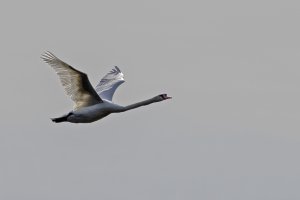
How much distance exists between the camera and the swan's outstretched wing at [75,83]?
40.4 metres

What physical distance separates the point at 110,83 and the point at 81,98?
5.75m

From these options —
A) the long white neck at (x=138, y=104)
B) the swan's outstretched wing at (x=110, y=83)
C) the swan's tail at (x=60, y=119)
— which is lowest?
the swan's tail at (x=60, y=119)

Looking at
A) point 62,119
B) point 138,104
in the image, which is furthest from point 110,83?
point 62,119

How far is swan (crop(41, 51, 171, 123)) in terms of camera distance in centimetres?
4059

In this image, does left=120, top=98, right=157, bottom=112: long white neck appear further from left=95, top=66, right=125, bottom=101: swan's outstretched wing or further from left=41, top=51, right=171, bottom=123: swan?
left=95, top=66, right=125, bottom=101: swan's outstretched wing

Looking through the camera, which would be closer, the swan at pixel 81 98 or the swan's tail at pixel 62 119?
the swan at pixel 81 98

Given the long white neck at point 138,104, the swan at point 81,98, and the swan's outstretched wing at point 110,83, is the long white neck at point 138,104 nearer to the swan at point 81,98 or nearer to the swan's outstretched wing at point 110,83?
the swan at point 81,98

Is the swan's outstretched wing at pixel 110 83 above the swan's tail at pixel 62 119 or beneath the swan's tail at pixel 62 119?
above

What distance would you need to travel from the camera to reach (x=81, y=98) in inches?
1677

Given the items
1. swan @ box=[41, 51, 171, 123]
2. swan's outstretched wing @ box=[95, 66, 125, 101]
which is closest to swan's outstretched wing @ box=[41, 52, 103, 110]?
swan @ box=[41, 51, 171, 123]

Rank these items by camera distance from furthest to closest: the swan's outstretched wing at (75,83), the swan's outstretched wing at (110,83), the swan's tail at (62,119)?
1. the swan's outstretched wing at (110,83)
2. the swan's tail at (62,119)
3. the swan's outstretched wing at (75,83)

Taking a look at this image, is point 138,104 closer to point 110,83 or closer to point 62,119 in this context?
point 62,119

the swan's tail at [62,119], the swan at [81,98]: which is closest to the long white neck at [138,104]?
the swan at [81,98]

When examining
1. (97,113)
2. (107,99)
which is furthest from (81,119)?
(107,99)
